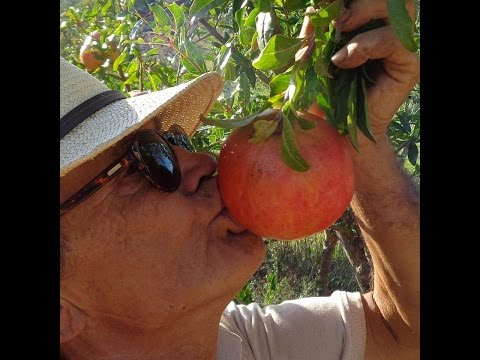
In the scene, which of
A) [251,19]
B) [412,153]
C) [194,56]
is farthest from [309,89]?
[412,153]

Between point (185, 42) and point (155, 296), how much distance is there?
2.38 ft

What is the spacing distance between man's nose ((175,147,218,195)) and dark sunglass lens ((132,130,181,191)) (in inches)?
0.8

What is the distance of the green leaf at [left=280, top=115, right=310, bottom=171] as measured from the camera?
3.44ft

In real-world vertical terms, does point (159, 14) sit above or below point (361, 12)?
below

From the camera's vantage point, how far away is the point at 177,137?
1.50 m

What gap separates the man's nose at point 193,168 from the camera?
1.36 meters

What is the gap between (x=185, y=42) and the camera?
172cm

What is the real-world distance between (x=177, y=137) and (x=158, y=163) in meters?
0.18

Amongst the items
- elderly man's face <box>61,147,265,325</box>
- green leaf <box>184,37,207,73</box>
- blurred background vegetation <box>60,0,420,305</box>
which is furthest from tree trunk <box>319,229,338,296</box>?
elderly man's face <box>61,147,265,325</box>

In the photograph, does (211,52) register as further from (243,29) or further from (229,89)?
(243,29)

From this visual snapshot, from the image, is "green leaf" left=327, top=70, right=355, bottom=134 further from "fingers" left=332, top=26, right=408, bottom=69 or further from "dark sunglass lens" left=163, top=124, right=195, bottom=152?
"dark sunglass lens" left=163, top=124, right=195, bottom=152
